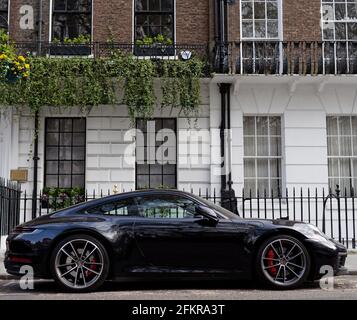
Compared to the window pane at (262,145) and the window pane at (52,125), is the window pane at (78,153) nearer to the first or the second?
the window pane at (52,125)

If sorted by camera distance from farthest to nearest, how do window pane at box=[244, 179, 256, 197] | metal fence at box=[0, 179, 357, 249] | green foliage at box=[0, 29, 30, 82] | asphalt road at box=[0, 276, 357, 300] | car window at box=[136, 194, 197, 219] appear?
window pane at box=[244, 179, 256, 197]
metal fence at box=[0, 179, 357, 249]
green foliage at box=[0, 29, 30, 82]
car window at box=[136, 194, 197, 219]
asphalt road at box=[0, 276, 357, 300]

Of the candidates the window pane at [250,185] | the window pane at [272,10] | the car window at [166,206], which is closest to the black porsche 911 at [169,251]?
the car window at [166,206]

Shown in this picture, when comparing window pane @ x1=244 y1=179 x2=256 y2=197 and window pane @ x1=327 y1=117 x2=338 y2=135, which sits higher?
window pane @ x1=327 y1=117 x2=338 y2=135

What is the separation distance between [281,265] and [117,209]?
251 centimetres

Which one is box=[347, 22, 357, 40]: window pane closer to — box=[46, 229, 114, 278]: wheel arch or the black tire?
the black tire

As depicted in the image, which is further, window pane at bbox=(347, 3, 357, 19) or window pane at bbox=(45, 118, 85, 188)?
window pane at bbox=(347, 3, 357, 19)

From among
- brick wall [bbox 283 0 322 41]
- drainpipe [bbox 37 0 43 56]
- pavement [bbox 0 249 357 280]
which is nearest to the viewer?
pavement [bbox 0 249 357 280]

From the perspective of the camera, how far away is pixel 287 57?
15.0 m

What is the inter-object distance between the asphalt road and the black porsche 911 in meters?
0.23

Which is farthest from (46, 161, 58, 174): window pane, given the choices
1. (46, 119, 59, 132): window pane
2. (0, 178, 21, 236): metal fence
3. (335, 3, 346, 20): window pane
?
(335, 3, 346, 20): window pane

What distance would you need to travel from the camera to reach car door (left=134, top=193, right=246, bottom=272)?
793cm

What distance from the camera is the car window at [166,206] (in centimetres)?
823

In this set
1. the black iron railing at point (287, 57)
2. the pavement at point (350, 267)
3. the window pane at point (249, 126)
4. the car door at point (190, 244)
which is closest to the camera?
the car door at point (190, 244)
